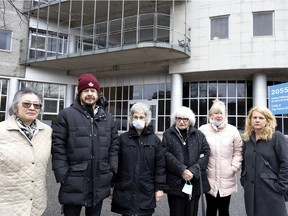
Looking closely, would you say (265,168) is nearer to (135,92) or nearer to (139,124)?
(139,124)

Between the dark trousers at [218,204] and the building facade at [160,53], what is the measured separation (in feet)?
40.3

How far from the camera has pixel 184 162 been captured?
3709 millimetres

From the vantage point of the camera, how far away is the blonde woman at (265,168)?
131 inches

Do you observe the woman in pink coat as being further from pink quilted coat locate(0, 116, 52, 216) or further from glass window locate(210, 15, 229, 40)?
glass window locate(210, 15, 229, 40)

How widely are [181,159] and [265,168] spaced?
3.42ft

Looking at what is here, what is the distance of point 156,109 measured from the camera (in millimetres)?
19062

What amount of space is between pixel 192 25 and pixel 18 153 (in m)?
16.1

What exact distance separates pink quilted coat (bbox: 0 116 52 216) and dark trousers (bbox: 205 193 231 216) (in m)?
2.43

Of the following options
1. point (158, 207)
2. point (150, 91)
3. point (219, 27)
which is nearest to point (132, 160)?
point (158, 207)

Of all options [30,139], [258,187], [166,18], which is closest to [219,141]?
[258,187]

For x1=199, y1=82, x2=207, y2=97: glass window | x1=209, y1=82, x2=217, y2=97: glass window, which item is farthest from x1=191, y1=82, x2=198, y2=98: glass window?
x1=209, y1=82, x2=217, y2=97: glass window

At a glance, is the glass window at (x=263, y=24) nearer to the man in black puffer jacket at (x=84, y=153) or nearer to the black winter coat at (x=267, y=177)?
the black winter coat at (x=267, y=177)

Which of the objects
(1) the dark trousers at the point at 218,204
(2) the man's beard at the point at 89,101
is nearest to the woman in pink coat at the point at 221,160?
(1) the dark trousers at the point at 218,204

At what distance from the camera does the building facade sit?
1570 centimetres
